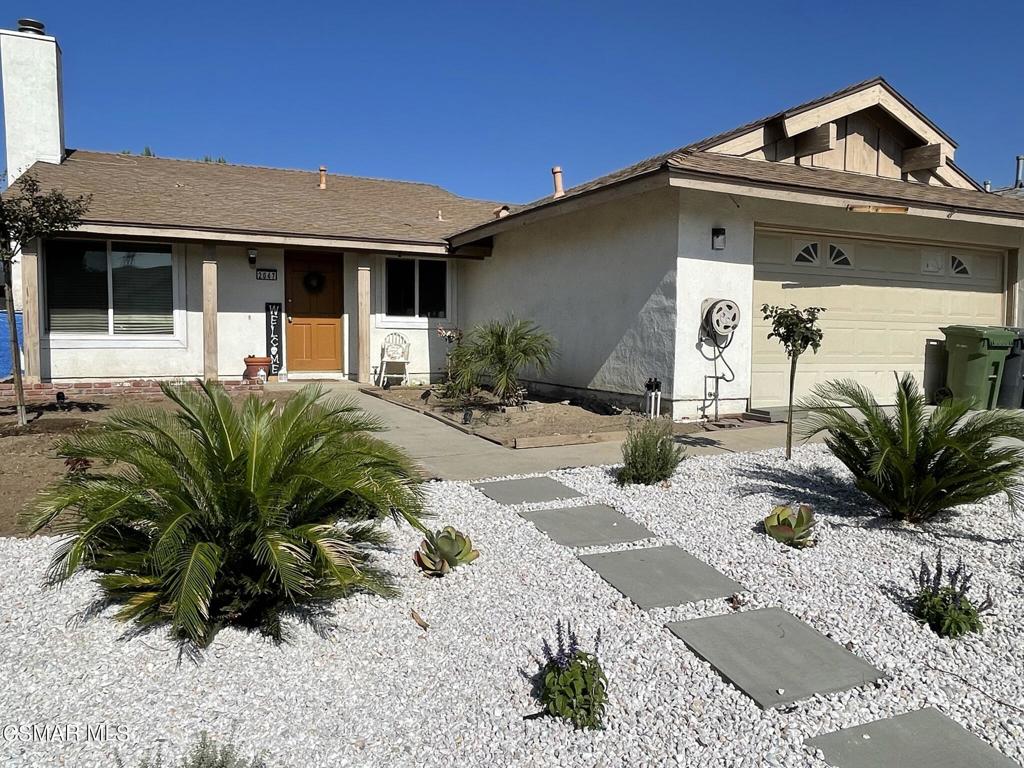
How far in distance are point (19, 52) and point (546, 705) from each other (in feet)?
52.6

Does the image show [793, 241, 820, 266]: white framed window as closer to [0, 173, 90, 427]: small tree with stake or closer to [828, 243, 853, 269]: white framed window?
[828, 243, 853, 269]: white framed window

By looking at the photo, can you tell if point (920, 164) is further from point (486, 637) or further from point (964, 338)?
point (486, 637)

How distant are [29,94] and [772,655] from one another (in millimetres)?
16116

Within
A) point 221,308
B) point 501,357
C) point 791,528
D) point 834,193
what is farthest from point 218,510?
point 221,308

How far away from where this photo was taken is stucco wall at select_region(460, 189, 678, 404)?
9.21 metres

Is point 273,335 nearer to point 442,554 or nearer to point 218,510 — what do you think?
point 442,554

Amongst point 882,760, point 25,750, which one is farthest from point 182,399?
point 882,760

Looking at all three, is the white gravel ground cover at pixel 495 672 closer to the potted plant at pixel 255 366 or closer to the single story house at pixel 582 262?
the single story house at pixel 582 262

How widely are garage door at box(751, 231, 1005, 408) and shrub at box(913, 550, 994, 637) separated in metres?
6.37

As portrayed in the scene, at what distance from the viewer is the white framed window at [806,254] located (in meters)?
10.1

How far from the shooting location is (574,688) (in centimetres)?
281

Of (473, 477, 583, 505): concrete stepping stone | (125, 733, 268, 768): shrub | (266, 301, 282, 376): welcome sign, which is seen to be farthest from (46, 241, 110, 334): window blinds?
(125, 733, 268, 768): shrub

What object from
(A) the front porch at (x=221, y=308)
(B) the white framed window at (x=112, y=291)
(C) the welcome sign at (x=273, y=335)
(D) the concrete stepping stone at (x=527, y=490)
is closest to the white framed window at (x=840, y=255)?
(D) the concrete stepping stone at (x=527, y=490)

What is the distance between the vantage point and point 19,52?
1334 cm
